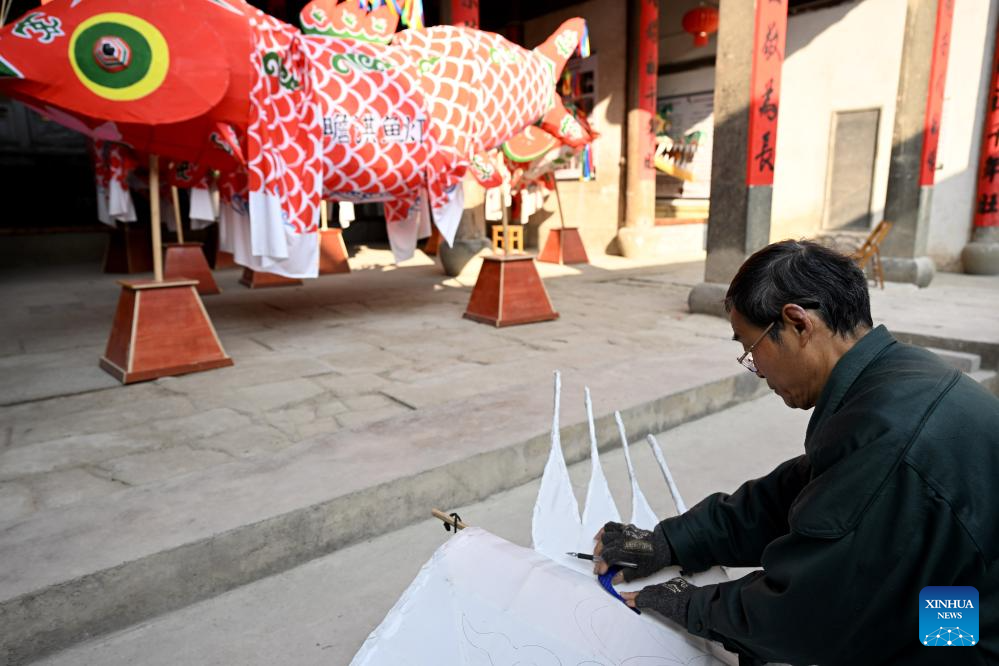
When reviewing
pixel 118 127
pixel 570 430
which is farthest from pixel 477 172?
pixel 570 430

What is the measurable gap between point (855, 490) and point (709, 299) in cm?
407

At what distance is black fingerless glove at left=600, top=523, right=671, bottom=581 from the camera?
1.23 metres

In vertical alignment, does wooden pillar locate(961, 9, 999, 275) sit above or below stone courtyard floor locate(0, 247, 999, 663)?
above

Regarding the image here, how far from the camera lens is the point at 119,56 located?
108 inches

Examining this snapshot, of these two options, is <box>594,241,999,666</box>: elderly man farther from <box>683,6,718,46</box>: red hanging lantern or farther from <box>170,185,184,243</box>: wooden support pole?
<box>683,6,718,46</box>: red hanging lantern

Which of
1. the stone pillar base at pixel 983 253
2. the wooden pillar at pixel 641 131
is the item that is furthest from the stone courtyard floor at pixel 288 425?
the wooden pillar at pixel 641 131

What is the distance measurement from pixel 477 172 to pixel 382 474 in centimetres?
276

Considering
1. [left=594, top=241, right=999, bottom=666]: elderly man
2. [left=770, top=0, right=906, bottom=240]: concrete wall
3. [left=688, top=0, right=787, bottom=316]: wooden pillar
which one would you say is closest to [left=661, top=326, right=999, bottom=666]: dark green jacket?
[left=594, top=241, right=999, bottom=666]: elderly man

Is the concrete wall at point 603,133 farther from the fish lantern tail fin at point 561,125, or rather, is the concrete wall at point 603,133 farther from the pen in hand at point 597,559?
the pen in hand at point 597,559

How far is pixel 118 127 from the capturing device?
3.08 meters

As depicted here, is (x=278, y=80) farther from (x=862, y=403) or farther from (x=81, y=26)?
(x=862, y=403)

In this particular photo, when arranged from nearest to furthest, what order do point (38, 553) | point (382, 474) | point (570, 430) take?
point (38, 553)
point (382, 474)
point (570, 430)

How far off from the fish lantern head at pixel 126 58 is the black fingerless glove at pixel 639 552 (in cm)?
277

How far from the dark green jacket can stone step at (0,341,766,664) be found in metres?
1.27
